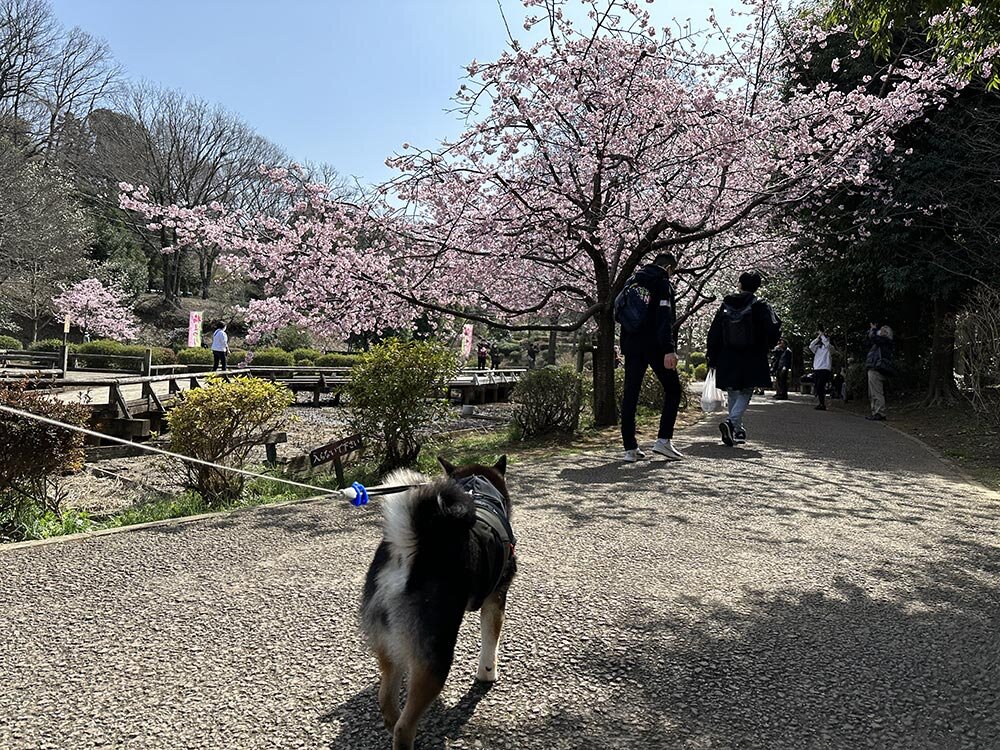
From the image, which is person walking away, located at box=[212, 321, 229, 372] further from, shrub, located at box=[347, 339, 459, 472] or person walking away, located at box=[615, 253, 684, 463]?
person walking away, located at box=[615, 253, 684, 463]

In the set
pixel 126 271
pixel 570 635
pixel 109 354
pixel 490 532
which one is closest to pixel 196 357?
pixel 109 354

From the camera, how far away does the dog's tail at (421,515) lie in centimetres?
213

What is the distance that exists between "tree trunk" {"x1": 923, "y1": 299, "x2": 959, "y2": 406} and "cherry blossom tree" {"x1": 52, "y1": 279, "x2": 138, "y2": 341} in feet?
112

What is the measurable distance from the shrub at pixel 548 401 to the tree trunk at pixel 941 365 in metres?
10.6

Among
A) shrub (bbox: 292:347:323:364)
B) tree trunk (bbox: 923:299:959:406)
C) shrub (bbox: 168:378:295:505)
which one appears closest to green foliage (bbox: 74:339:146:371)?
shrub (bbox: 292:347:323:364)

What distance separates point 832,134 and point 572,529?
9.77 m

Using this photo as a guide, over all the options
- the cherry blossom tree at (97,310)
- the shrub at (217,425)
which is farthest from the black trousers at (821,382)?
the cherry blossom tree at (97,310)

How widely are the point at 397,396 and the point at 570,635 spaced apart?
4.47m

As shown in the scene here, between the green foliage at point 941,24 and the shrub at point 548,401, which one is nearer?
the green foliage at point 941,24

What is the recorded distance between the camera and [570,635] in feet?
10.4

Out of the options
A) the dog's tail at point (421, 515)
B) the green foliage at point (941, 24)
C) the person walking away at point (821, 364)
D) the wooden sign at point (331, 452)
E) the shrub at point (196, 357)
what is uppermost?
the green foliage at point (941, 24)

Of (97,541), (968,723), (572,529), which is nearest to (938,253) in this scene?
(572,529)

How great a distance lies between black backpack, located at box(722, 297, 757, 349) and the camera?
8250 millimetres

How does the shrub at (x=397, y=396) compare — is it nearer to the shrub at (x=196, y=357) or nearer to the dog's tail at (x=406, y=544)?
the dog's tail at (x=406, y=544)
